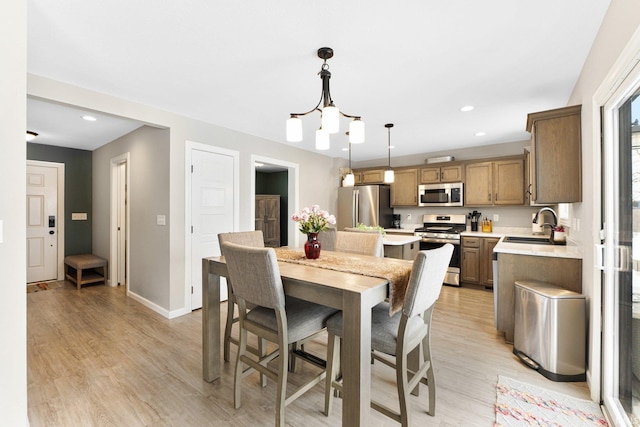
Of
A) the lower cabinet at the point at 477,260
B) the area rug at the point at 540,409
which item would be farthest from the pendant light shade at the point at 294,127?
the lower cabinet at the point at 477,260

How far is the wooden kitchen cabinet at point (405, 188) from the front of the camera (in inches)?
217

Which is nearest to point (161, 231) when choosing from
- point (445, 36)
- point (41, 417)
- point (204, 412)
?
point (41, 417)

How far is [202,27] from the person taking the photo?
1.84 m

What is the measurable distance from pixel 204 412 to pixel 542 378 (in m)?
2.37

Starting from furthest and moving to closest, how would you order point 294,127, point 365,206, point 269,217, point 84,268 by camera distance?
point 269,217, point 365,206, point 84,268, point 294,127

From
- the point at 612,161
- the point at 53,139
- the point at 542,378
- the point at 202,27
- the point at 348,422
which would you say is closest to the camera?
the point at 348,422

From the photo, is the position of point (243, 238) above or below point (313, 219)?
below

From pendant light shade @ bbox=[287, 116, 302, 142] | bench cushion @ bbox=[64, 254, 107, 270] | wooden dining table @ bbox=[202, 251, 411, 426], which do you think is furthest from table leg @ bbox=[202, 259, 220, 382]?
bench cushion @ bbox=[64, 254, 107, 270]

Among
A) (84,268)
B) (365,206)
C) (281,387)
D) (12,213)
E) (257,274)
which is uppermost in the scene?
(365,206)

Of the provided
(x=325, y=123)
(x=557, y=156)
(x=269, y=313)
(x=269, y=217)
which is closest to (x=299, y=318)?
(x=269, y=313)

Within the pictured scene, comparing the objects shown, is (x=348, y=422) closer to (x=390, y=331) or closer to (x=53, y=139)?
(x=390, y=331)

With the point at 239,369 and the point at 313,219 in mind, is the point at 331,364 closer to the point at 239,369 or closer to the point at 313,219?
the point at 239,369

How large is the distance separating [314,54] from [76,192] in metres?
5.34

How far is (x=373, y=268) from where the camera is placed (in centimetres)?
183
